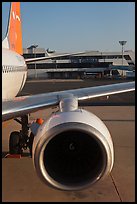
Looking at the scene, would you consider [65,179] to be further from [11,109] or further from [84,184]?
[11,109]

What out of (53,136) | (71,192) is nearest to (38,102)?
(71,192)

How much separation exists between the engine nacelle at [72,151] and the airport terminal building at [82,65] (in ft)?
224

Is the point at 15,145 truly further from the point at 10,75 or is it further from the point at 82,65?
the point at 82,65

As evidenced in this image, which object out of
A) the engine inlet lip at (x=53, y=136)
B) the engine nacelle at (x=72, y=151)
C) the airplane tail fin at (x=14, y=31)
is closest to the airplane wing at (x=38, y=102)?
the engine nacelle at (x=72, y=151)

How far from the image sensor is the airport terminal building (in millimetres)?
76250

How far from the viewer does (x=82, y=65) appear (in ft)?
265

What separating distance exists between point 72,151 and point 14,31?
29.6 feet

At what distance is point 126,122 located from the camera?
40.9 ft

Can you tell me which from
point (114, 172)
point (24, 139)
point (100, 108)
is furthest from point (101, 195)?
point (100, 108)

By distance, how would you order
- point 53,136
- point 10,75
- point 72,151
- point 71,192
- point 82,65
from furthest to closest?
point 82,65 < point 10,75 < point 71,192 < point 72,151 < point 53,136

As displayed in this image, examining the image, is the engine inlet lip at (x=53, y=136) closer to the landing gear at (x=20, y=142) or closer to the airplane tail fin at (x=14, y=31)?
the landing gear at (x=20, y=142)

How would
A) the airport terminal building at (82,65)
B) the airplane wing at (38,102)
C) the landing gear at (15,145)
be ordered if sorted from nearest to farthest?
the airplane wing at (38,102) → the landing gear at (15,145) → the airport terminal building at (82,65)

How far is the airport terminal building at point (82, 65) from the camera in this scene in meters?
76.2

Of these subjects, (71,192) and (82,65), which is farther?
(82,65)
